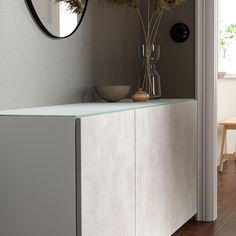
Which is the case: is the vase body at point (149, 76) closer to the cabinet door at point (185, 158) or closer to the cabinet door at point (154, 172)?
the cabinet door at point (185, 158)

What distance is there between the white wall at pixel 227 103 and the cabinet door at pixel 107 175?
409 cm

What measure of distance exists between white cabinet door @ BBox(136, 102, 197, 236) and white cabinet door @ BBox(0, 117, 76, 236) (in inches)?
24.9

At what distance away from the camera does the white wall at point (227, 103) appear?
662cm

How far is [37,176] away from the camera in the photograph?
2.18 metres

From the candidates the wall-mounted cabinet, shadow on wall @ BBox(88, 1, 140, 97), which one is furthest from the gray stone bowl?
the wall-mounted cabinet

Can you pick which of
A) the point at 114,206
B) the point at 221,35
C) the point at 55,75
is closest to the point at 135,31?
the point at 55,75

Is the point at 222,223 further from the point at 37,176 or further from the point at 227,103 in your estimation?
the point at 227,103

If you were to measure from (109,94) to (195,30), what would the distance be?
0.96 meters

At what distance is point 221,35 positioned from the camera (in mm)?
6762

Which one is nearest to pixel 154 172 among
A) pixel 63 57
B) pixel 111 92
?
pixel 111 92

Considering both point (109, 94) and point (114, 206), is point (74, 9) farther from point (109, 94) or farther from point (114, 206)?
point (114, 206)

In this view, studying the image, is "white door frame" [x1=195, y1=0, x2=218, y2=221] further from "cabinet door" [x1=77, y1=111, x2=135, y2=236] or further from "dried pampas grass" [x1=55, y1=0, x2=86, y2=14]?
"cabinet door" [x1=77, y1=111, x2=135, y2=236]

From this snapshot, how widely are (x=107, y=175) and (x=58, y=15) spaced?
3.18 ft

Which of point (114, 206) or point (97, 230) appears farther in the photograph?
point (114, 206)
